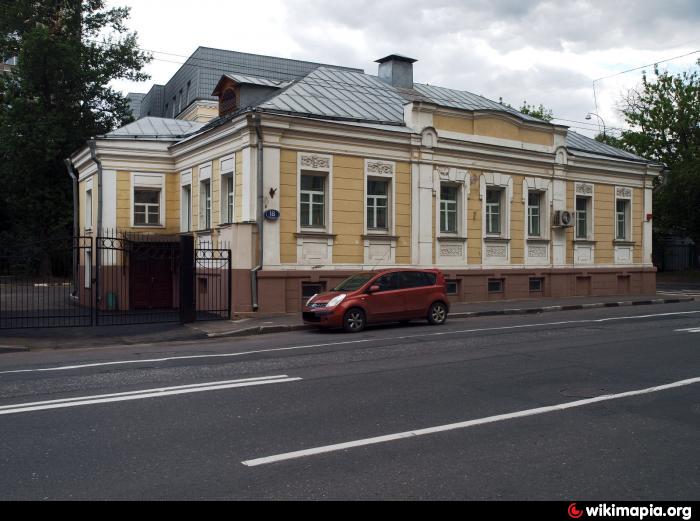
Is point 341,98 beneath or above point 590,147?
above

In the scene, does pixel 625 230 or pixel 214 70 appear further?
pixel 214 70

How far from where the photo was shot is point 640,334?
14.3 meters

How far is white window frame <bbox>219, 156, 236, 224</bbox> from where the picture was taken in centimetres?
2138

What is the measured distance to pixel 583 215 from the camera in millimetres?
28188

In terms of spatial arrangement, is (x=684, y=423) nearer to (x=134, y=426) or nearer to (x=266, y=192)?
(x=134, y=426)

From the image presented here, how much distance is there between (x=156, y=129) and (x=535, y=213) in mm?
15741

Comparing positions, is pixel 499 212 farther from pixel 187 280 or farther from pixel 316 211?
pixel 187 280

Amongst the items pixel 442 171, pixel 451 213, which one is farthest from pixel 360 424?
pixel 451 213

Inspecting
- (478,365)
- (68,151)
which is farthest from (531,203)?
(68,151)

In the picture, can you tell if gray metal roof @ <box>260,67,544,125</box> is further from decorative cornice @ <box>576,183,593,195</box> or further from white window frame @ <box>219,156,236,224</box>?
decorative cornice @ <box>576,183,593,195</box>

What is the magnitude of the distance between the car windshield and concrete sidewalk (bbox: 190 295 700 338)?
4.78 ft

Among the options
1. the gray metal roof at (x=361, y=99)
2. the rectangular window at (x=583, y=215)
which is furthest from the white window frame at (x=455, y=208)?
the rectangular window at (x=583, y=215)

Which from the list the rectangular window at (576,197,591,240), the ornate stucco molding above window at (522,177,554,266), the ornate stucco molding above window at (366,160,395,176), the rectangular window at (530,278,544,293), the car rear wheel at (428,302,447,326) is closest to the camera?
the car rear wheel at (428,302,447,326)

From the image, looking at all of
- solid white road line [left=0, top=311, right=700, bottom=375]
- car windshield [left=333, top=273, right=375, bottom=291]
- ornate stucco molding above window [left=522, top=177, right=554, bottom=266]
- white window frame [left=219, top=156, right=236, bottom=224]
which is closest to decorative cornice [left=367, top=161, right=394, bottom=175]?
white window frame [left=219, top=156, right=236, bottom=224]
